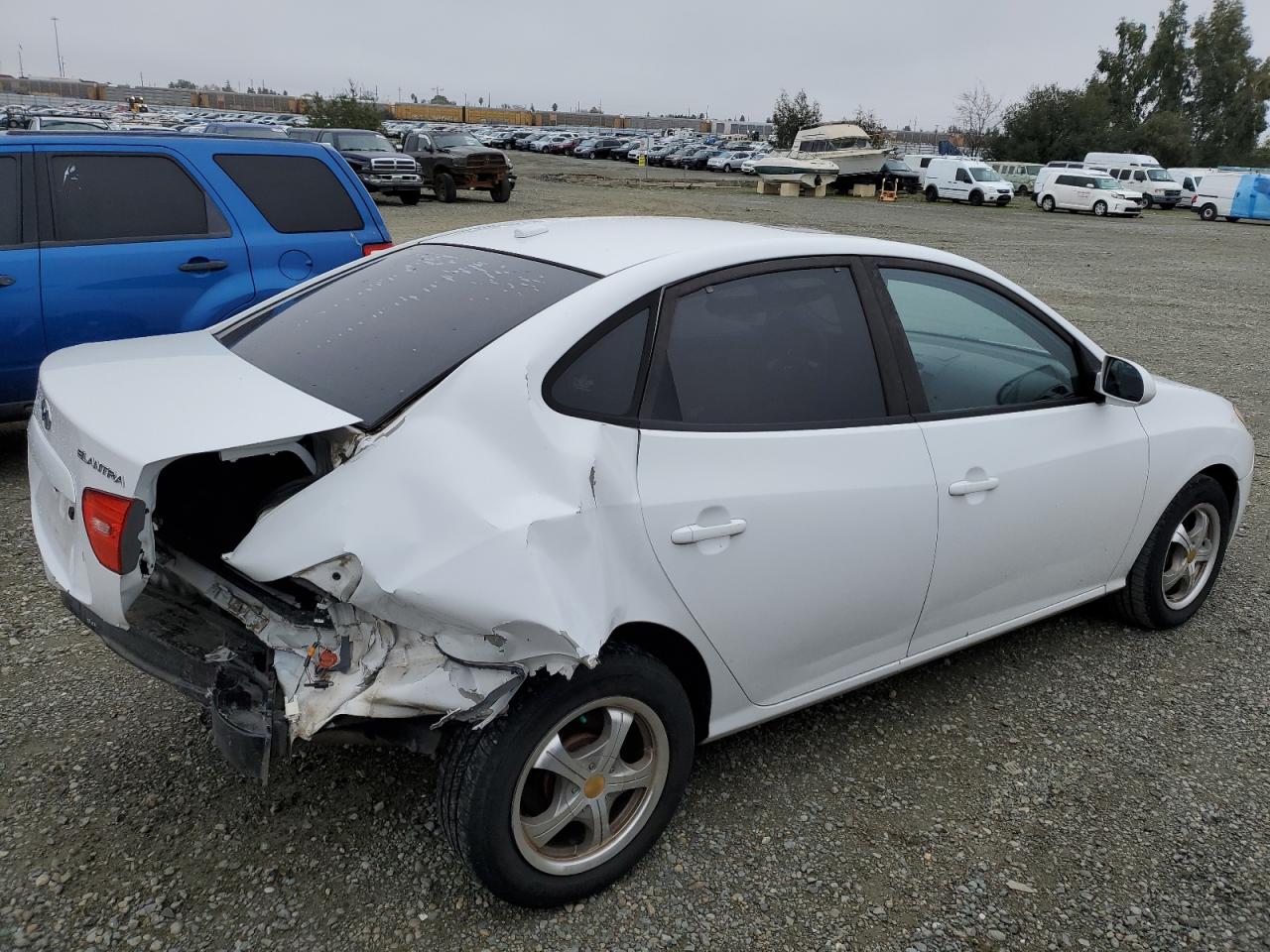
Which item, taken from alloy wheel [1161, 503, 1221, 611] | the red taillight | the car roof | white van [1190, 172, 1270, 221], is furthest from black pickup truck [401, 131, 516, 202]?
white van [1190, 172, 1270, 221]

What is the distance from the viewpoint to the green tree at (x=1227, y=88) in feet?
238

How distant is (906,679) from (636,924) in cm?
160

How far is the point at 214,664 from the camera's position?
2305 mm

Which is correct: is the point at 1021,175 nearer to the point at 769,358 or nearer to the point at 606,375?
the point at 769,358

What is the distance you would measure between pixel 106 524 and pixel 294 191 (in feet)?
14.6

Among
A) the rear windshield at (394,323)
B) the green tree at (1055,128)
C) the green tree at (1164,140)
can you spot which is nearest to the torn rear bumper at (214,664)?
the rear windshield at (394,323)

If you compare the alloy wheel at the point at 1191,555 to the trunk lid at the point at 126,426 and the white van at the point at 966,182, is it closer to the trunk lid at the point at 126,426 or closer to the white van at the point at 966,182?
the trunk lid at the point at 126,426

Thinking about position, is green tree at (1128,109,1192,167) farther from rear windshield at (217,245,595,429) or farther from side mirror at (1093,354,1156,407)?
rear windshield at (217,245,595,429)

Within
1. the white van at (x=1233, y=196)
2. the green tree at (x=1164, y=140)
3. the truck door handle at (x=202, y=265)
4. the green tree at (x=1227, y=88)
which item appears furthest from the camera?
the green tree at (x=1227, y=88)

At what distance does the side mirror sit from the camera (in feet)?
11.1

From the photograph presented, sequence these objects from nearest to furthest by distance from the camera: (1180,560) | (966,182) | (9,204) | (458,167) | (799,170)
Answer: (1180,560), (9,204), (458,167), (966,182), (799,170)

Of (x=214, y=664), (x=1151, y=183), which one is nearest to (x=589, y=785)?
(x=214, y=664)

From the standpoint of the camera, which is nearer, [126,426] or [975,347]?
[126,426]

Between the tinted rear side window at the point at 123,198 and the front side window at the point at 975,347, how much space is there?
428 cm
